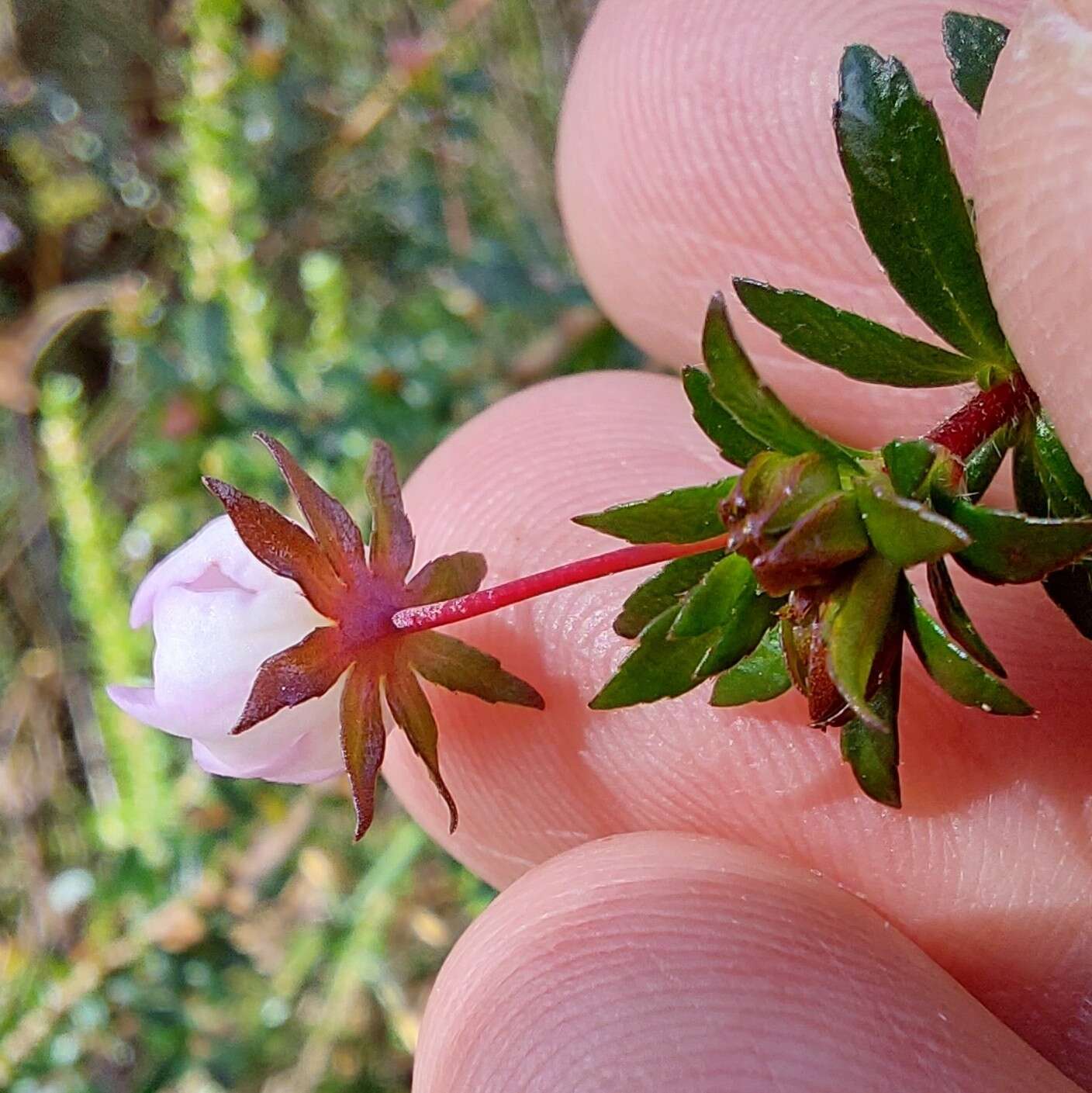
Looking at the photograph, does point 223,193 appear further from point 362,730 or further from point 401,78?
point 362,730

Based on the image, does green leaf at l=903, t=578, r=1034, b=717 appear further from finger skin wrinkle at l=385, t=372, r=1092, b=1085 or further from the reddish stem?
finger skin wrinkle at l=385, t=372, r=1092, b=1085

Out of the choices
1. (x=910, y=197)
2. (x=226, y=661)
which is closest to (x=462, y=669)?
(x=226, y=661)

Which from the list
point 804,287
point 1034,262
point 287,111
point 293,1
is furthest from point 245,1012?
point 293,1

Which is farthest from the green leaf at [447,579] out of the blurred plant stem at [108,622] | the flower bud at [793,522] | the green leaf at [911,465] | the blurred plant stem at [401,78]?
the blurred plant stem at [401,78]

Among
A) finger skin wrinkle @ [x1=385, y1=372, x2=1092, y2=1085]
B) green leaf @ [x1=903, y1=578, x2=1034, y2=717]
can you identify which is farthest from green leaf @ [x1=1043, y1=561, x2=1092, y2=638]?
finger skin wrinkle @ [x1=385, y1=372, x2=1092, y2=1085]

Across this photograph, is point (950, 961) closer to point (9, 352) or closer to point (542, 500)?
point (542, 500)
